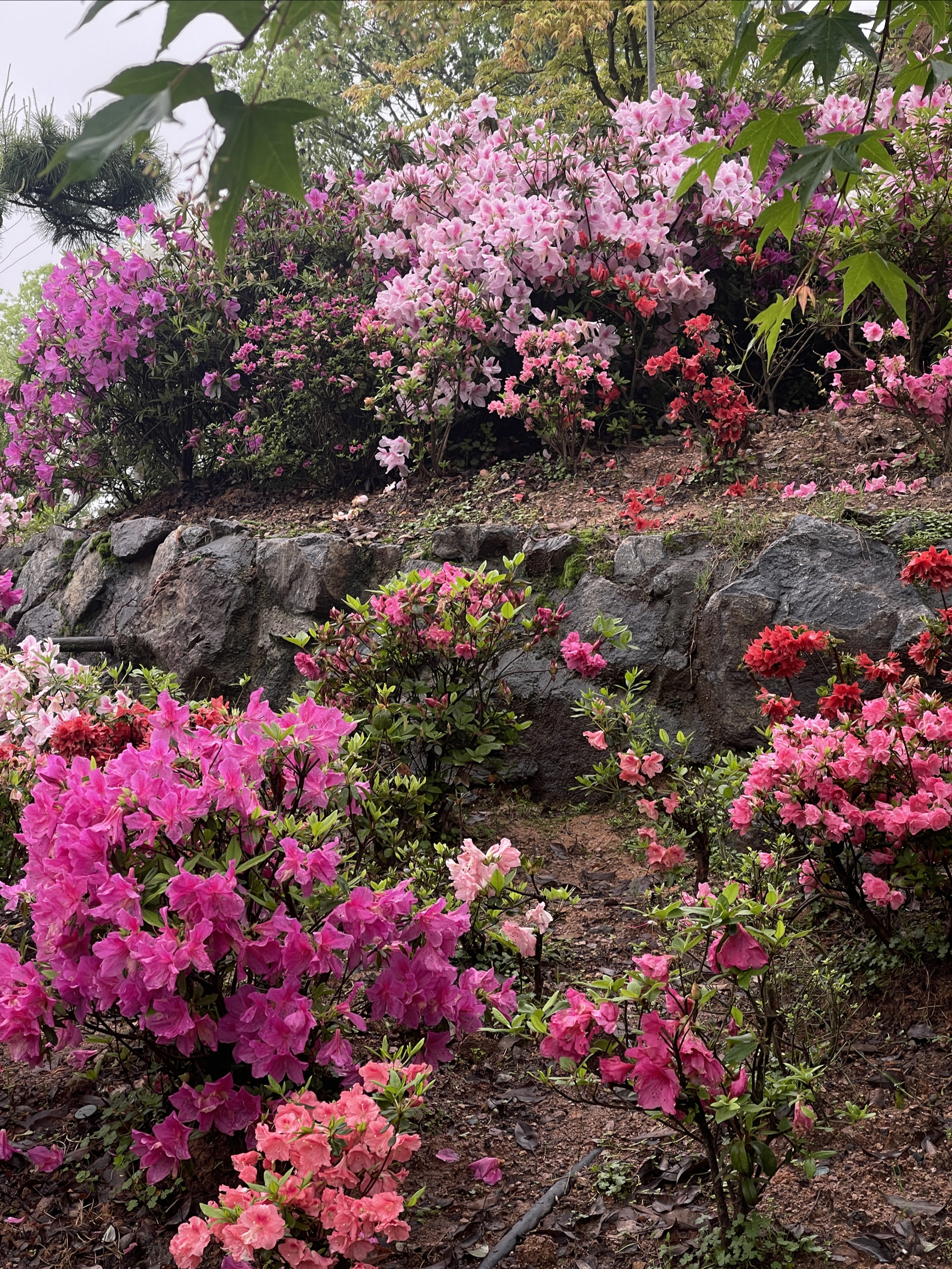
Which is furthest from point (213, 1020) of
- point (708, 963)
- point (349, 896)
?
point (708, 963)

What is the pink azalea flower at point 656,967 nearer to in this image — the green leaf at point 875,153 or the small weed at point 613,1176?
the small weed at point 613,1176

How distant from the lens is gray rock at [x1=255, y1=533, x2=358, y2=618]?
5.28 m

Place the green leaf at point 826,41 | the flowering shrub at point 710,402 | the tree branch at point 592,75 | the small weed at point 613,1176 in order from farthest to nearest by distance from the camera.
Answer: the tree branch at point 592,75 → the flowering shrub at point 710,402 → the small weed at point 613,1176 → the green leaf at point 826,41

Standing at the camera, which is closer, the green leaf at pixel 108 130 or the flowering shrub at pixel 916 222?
the green leaf at pixel 108 130

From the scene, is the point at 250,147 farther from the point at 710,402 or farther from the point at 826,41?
the point at 710,402

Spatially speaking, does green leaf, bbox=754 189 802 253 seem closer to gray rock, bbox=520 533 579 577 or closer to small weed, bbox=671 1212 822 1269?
small weed, bbox=671 1212 822 1269

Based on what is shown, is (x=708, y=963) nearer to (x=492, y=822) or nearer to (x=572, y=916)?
(x=572, y=916)

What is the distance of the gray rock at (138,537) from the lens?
6484 mm

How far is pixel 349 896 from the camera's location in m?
2.04

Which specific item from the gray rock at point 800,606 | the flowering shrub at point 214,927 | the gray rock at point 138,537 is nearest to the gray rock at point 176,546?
the gray rock at point 138,537

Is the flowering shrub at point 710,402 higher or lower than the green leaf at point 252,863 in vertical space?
lower

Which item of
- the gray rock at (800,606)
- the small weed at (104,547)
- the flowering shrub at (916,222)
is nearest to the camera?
the gray rock at (800,606)

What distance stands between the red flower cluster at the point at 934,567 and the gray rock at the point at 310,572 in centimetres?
305

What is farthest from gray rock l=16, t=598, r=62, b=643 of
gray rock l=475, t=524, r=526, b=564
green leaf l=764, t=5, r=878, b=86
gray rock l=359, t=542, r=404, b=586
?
green leaf l=764, t=5, r=878, b=86
